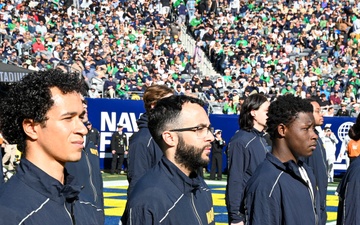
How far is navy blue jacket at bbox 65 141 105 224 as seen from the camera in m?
6.63

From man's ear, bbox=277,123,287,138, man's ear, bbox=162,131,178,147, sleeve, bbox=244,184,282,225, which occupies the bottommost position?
sleeve, bbox=244,184,282,225

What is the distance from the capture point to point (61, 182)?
357cm

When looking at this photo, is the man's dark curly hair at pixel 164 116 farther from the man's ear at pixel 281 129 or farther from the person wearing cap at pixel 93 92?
the person wearing cap at pixel 93 92

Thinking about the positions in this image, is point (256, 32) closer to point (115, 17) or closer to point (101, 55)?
point (115, 17)

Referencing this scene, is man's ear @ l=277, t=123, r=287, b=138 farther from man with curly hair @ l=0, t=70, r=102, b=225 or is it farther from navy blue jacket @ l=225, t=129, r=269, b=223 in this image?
man with curly hair @ l=0, t=70, r=102, b=225

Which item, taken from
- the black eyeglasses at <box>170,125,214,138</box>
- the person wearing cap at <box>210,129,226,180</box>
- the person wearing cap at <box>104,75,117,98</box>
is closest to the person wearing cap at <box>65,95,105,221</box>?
the black eyeglasses at <box>170,125,214,138</box>

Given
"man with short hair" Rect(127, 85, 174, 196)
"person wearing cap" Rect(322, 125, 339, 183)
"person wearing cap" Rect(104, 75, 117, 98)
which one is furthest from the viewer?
"person wearing cap" Rect(104, 75, 117, 98)

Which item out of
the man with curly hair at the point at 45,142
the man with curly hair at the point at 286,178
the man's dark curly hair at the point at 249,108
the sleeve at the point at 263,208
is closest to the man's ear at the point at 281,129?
the man with curly hair at the point at 286,178

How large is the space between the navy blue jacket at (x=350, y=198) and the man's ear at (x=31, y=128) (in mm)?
3034

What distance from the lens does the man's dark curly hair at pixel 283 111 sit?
5703mm

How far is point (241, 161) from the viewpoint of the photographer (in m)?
7.51

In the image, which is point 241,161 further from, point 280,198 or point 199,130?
point 199,130

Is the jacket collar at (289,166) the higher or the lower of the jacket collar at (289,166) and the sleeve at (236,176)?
the higher

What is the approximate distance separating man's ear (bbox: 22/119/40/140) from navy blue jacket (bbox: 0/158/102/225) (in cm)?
10
